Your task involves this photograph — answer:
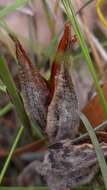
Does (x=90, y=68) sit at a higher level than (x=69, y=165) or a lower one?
higher

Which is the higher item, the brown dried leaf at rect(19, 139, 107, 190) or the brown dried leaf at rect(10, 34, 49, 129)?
the brown dried leaf at rect(10, 34, 49, 129)

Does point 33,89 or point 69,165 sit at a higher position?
point 33,89

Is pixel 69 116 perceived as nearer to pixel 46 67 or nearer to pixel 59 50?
pixel 59 50

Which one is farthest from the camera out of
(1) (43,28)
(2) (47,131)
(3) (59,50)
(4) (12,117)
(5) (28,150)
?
(1) (43,28)

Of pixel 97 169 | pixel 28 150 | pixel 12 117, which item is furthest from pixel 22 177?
pixel 97 169

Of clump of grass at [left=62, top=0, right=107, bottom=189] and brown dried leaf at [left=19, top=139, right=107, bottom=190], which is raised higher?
clump of grass at [left=62, top=0, right=107, bottom=189]

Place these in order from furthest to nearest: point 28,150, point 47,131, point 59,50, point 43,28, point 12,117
→ 1. point 43,28
2. point 12,117
3. point 28,150
4. point 47,131
5. point 59,50

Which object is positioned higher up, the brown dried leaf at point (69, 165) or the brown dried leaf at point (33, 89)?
the brown dried leaf at point (33, 89)

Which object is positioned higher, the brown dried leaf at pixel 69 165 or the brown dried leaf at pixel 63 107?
the brown dried leaf at pixel 63 107
